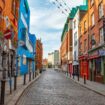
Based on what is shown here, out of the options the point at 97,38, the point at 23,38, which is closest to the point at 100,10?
the point at 97,38

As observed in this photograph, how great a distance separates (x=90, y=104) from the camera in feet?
39.3

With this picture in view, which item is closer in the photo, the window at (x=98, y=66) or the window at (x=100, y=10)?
the window at (x=100, y=10)

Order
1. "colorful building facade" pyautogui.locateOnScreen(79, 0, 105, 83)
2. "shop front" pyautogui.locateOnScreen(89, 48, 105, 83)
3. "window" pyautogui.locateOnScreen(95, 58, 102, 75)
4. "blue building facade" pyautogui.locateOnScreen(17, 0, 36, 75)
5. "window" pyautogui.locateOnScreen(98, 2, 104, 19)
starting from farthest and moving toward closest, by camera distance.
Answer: "blue building facade" pyautogui.locateOnScreen(17, 0, 36, 75) < "window" pyautogui.locateOnScreen(95, 58, 102, 75) < "window" pyautogui.locateOnScreen(98, 2, 104, 19) < "colorful building facade" pyautogui.locateOnScreen(79, 0, 105, 83) < "shop front" pyautogui.locateOnScreen(89, 48, 105, 83)

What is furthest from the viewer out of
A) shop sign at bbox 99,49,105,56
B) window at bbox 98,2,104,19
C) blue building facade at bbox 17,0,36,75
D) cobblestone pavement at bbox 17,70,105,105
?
blue building facade at bbox 17,0,36,75

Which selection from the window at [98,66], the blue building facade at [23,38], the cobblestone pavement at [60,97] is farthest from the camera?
the blue building facade at [23,38]

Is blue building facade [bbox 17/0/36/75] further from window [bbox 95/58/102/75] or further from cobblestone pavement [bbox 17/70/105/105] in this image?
cobblestone pavement [bbox 17/70/105/105]

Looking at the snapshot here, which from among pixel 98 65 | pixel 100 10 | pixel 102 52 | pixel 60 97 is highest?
pixel 100 10

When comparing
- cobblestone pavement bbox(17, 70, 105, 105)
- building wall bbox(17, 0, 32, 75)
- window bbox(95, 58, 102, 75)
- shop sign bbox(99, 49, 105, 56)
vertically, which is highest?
building wall bbox(17, 0, 32, 75)

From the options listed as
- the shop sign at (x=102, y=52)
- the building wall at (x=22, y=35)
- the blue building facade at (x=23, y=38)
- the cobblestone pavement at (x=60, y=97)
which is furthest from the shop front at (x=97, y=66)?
the building wall at (x=22, y=35)

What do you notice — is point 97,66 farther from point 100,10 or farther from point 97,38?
point 100,10

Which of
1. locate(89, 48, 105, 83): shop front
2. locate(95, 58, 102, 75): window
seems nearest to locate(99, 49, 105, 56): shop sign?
locate(89, 48, 105, 83): shop front

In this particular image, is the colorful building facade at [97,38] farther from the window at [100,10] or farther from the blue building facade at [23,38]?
the blue building facade at [23,38]

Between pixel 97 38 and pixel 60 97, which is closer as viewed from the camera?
pixel 60 97

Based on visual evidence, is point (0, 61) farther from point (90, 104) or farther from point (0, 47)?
point (90, 104)
